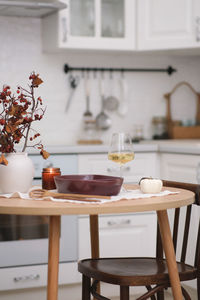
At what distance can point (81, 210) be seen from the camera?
165cm

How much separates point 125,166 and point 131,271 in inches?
65.9

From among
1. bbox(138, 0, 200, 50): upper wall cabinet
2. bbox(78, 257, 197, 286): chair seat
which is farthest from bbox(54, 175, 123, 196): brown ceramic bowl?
bbox(138, 0, 200, 50): upper wall cabinet

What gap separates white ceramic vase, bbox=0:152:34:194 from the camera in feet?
6.60

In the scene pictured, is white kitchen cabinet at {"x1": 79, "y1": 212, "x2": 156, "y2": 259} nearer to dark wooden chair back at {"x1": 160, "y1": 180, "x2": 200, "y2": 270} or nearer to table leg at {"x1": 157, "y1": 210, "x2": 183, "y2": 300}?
dark wooden chair back at {"x1": 160, "y1": 180, "x2": 200, "y2": 270}

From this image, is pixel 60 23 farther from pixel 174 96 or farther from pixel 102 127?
pixel 174 96

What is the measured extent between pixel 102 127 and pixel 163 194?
2264 mm

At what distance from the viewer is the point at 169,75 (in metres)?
4.40

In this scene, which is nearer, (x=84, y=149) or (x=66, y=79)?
(x=84, y=149)

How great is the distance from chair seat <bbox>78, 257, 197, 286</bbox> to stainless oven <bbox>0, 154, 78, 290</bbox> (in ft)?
4.23

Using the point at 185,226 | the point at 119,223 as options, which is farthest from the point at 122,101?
the point at 185,226

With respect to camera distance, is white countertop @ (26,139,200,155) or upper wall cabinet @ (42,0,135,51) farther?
upper wall cabinet @ (42,0,135,51)

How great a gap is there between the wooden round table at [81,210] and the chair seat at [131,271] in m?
0.08

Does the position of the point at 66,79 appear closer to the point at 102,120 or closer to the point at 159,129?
the point at 102,120

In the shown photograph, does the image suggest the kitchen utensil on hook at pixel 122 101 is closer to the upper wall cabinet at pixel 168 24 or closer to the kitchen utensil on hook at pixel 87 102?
the kitchen utensil on hook at pixel 87 102
